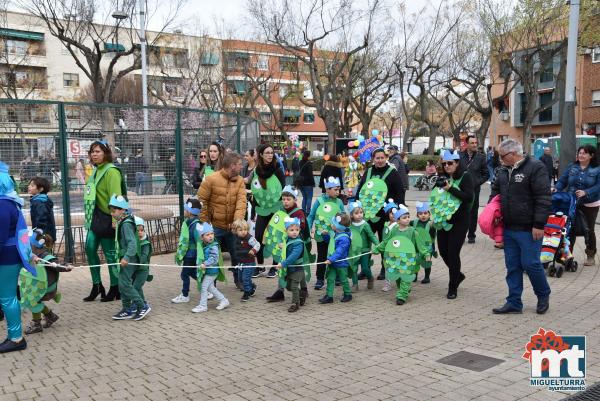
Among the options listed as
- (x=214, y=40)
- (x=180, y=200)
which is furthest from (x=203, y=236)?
(x=214, y=40)

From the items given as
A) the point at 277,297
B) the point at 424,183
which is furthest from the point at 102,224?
the point at 424,183

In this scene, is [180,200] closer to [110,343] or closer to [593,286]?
[110,343]

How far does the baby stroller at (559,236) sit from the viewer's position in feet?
24.8

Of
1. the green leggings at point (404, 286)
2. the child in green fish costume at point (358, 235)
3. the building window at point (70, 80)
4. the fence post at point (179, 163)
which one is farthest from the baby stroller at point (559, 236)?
the building window at point (70, 80)

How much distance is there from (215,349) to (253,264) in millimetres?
1871

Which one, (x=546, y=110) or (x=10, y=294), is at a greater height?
(x=546, y=110)

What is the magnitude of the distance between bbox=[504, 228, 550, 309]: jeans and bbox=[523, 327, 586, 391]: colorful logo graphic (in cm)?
104

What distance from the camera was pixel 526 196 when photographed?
565cm

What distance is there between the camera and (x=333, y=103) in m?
33.2

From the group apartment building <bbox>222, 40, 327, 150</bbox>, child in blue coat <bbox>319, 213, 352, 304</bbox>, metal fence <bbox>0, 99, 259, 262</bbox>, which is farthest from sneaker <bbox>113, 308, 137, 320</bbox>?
apartment building <bbox>222, 40, 327, 150</bbox>

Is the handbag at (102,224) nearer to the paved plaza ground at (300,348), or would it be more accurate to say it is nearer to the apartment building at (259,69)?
the paved plaza ground at (300,348)

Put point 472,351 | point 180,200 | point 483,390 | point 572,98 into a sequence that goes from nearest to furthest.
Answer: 1. point 483,390
2. point 472,351
3. point 180,200
4. point 572,98

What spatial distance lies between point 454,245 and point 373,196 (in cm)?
130

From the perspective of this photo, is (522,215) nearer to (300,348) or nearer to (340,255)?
(340,255)
